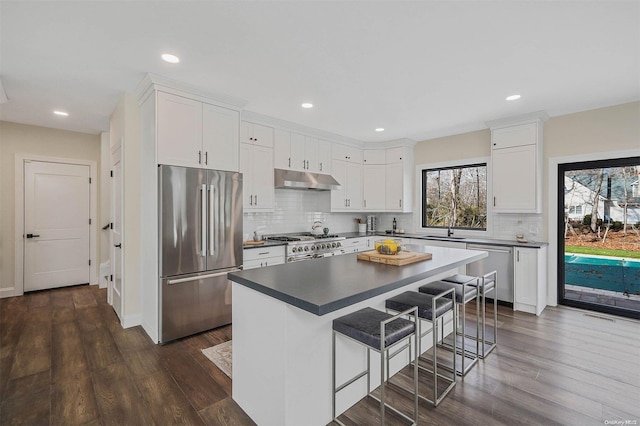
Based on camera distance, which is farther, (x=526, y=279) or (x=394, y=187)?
(x=394, y=187)

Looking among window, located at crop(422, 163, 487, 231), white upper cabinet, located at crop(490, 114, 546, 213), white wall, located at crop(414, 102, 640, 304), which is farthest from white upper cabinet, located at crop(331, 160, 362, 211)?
white upper cabinet, located at crop(490, 114, 546, 213)

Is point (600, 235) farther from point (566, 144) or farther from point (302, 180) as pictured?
point (302, 180)

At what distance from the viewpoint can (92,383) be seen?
2.37 m

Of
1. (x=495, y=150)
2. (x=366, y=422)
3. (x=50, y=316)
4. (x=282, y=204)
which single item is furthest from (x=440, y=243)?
(x=50, y=316)

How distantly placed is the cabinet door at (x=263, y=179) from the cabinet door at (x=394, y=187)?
94.1 inches

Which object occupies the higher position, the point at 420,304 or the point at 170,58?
the point at 170,58

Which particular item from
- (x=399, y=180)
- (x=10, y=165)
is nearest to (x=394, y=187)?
(x=399, y=180)

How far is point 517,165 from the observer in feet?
14.0

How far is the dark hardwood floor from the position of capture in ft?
6.58

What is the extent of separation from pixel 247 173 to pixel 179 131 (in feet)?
3.76

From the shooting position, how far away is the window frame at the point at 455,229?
483 cm

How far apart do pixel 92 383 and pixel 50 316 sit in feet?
6.96

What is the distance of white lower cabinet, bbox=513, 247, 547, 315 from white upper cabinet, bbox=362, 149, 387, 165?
274 cm

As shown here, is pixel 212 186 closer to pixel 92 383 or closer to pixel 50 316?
pixel 92 383
